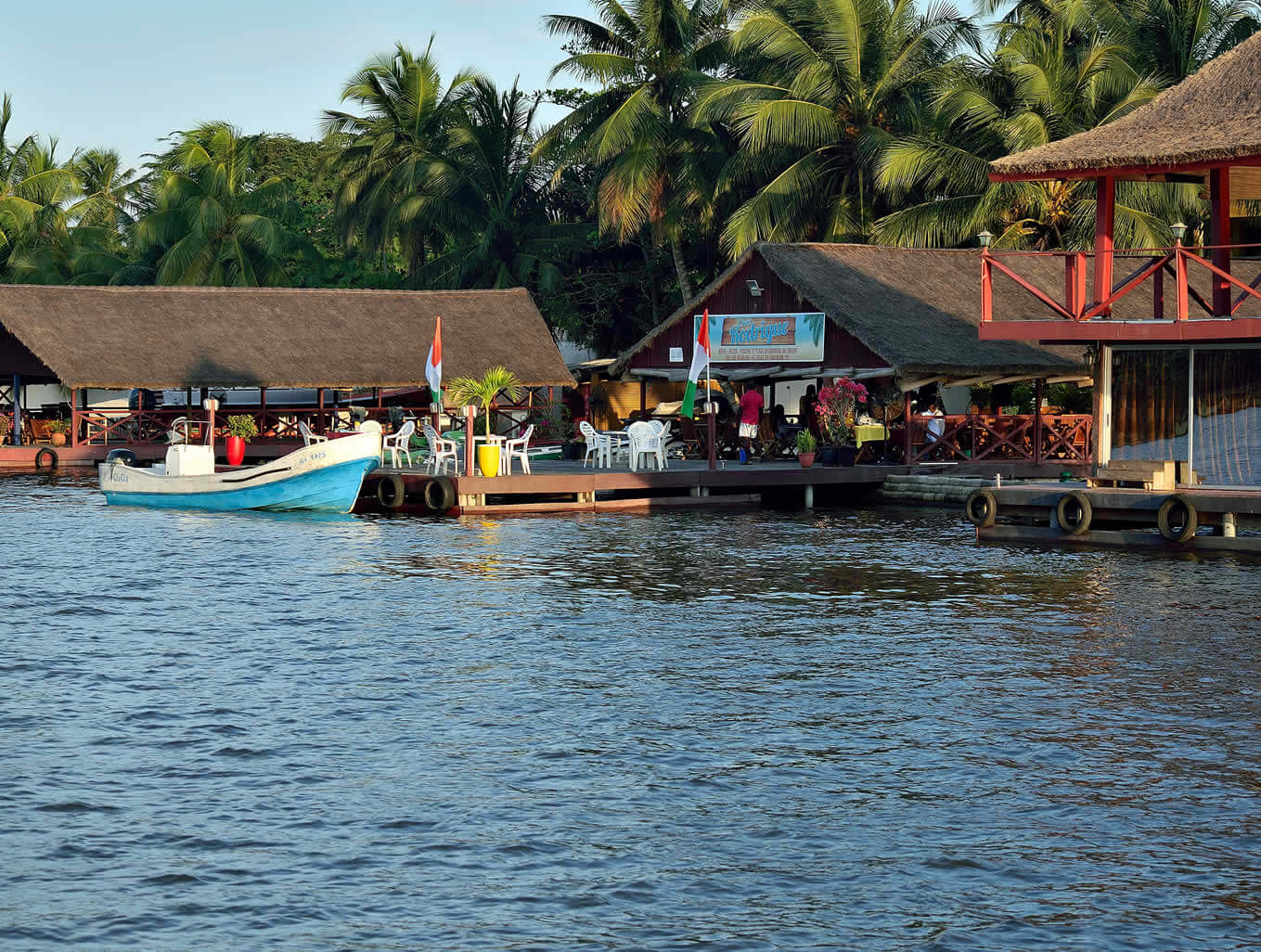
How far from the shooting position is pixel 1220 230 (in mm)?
25062

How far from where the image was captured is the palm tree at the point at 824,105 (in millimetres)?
44750

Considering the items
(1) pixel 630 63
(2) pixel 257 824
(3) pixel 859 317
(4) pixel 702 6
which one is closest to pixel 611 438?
Result: (3) pixel 859 317

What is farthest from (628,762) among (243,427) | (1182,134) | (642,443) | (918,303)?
(243,427)

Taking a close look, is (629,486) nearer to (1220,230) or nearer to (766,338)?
(766,338)

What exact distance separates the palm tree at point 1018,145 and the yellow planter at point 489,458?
15.6m

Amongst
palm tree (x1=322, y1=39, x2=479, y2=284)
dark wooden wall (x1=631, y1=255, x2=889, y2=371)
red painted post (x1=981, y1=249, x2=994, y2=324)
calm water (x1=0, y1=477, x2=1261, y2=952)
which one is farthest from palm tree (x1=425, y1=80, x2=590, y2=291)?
calm water (x1=0, y1=477, x2=1261, y2=952)

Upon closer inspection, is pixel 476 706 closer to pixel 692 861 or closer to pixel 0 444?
pixel 692 861

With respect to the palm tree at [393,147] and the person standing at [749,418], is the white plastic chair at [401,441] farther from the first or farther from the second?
the palm tree at [393,147]

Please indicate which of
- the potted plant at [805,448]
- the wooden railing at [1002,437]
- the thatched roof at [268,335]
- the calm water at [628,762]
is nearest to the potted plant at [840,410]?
the wooden railing at [1002,437]

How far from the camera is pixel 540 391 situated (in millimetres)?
49188

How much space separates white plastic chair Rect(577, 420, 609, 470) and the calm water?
12.3 m

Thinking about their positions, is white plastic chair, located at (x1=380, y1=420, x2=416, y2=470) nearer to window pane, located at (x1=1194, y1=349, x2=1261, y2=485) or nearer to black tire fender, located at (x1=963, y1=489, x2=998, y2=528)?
black tire fender, located at (x1=963, y1=489, x2=998, y2=528)

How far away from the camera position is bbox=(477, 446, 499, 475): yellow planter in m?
30.1

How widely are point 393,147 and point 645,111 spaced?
39.0 ft
